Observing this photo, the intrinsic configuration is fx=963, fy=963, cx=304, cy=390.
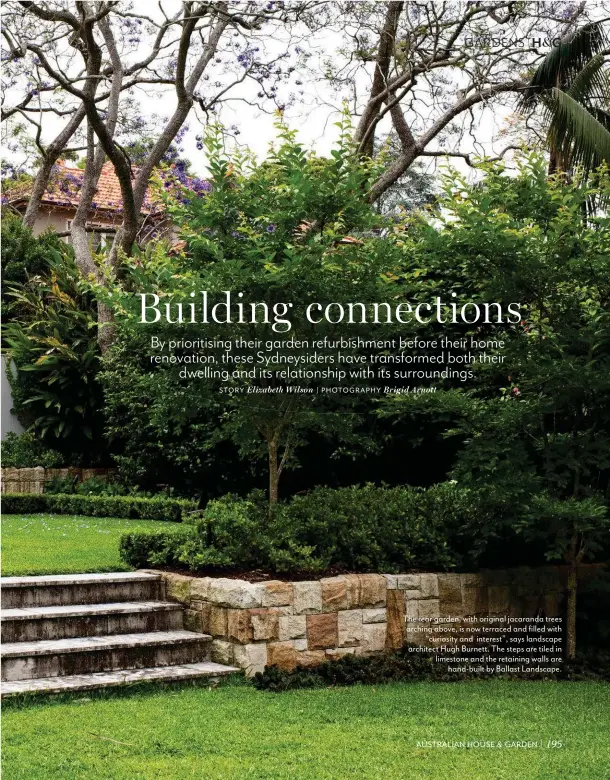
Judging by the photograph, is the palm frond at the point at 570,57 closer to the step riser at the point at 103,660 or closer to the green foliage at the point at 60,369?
the green foliage at the point at 60,369

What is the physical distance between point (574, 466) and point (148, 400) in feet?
23.9

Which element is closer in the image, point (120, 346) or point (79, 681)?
point (79, 681)

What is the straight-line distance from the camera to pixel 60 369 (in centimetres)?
1480

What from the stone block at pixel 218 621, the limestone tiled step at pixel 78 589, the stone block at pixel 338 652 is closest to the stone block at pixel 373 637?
the stone block at pixel 338 652

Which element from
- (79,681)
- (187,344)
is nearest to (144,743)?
(79,681)

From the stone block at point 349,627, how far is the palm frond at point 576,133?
6815mm

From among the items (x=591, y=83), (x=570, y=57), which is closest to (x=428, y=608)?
(x=591, y=83)

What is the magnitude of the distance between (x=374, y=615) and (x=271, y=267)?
8.61ft

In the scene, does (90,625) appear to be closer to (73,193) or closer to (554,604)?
(554,604)

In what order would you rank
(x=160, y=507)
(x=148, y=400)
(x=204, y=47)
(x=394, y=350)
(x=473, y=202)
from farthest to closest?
(x=204, y=47) < (x=148, y=400) < (x=160, y=507) < (x=394, y=350) < (x=473, y=202)

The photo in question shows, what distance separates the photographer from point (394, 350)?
865cm

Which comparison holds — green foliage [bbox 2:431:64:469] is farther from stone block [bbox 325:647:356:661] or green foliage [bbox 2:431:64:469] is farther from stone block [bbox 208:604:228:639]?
stone block [bbox 325:647:356:661]

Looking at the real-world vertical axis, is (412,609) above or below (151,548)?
below

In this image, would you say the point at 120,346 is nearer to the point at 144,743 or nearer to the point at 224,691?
the point at 224,691
